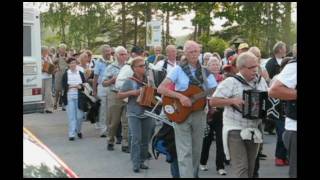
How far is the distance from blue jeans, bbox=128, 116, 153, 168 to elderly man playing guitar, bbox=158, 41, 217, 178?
1.29 m

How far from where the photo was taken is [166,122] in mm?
7062

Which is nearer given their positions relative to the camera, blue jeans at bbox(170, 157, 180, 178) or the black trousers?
blue jeans at bbox(170, 157, 180, 178)

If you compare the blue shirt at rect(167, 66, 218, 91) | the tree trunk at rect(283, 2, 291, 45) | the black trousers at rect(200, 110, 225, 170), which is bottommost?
the black trousers at rect(200, 110, 225, 170)

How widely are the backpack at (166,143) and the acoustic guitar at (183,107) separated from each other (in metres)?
0.49

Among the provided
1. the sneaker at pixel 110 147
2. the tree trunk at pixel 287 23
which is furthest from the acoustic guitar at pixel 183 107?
the tree trunk at pixel 287 23

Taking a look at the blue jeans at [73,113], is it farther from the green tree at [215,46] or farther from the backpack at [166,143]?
the green tree at [215,46]

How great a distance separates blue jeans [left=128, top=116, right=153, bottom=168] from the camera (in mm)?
7930

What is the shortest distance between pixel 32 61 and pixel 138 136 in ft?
22.2

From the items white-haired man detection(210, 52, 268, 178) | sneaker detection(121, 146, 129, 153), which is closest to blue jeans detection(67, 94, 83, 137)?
sneaker detection(121, 146, 129, 153)

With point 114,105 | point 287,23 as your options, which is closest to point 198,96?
point 114,105

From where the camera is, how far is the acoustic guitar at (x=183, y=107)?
6.59m

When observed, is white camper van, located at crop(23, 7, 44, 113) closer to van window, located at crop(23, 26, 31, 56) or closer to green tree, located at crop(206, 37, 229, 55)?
van window, located at crop(23, 26, 31, 56)

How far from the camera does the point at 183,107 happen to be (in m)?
6.56
